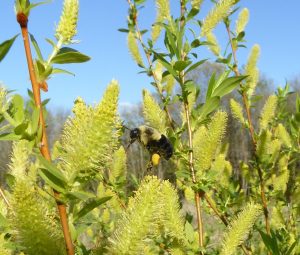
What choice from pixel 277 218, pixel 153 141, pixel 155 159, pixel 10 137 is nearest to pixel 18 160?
pixel 10 137

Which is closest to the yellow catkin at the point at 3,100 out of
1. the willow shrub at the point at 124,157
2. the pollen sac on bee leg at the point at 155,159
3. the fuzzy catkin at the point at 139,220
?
the willow shrub at the point at 124,157

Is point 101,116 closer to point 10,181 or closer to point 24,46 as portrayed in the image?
point 24,46

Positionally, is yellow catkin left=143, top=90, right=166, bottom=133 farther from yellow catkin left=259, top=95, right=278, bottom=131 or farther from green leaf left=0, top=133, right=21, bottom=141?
yellow catkin left=259, top=95, right=278, bottom=131

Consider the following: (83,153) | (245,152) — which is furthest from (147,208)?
(245,152)

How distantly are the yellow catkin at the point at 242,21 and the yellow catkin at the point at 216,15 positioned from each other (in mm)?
946

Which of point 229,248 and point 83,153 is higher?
point 83,153

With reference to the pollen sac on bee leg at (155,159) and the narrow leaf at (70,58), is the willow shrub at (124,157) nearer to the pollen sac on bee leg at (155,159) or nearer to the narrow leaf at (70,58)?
the narrow leaf at (70,58)

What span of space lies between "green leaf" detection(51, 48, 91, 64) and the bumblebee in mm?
720

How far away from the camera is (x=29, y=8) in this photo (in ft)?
2.62

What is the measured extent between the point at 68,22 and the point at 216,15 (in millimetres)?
902

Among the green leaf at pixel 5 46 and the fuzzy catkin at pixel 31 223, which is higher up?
the green leaf at pixel 5 46

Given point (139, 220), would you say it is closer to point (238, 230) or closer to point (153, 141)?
Answer: point (238, 230)

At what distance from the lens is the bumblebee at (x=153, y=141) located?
61.7 inches

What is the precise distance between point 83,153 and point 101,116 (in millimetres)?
76
